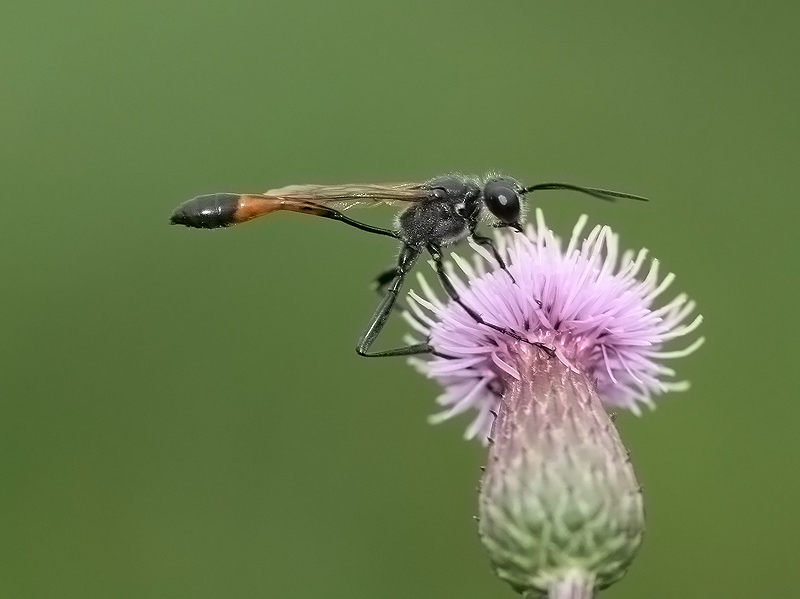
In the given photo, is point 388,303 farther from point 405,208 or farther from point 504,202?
point 504,202

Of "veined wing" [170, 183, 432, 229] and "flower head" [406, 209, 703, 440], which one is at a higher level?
"veined wing" [170, 183, 432, 229]

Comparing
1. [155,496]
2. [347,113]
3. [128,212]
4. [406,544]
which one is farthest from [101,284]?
[406,544]

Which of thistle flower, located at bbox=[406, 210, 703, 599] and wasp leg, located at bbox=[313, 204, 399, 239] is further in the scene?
wasp leg, located at bbox=[313, 204, 399, 239]

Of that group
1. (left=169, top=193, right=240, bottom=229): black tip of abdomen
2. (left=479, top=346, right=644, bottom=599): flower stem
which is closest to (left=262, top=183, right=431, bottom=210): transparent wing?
(left=169, top=193, right=240, bottom=229): black tip of abdomen

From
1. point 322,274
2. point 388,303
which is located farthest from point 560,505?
point 322,274

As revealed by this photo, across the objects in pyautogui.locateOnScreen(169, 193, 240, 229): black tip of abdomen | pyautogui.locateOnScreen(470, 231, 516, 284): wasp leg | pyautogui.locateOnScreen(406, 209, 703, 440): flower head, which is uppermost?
pyautogui.locateOnScreen(169, 193, 240, 229): black tip of abdomen

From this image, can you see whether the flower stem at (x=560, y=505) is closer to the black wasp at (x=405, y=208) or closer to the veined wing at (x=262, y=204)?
the black wasp at (x=405, y=208)

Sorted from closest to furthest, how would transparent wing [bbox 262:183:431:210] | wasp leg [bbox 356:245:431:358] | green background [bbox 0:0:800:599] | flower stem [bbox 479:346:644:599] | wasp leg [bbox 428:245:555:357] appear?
flower stem [bbox 479:346:644:599], wasp leg [bbox 428:245:555:357], transparent wing [bbox 262:183:431:210], wasp leg [bbox 356:245:431:358], green background [bbox 0:0:800:599]

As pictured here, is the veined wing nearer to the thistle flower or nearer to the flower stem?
the thistle flower
